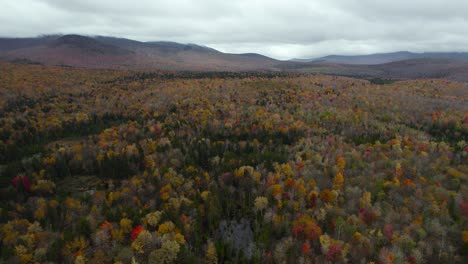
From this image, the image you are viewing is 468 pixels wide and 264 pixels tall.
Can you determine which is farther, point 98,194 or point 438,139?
point 438,139

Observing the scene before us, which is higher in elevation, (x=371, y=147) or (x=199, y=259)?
(x=371, y=147)

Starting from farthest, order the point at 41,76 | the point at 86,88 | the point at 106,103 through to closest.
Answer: the point at 41,76 < the point at 86,88 < the point at 106,103

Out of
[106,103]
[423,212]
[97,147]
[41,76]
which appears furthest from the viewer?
[41,76]

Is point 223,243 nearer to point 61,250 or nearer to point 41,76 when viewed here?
point 61,250

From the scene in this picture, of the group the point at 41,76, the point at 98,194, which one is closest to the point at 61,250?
the point at 98,194

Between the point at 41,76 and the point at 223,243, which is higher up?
the point at 41,76

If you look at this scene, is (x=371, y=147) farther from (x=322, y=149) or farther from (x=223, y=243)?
(x=223, y=243)

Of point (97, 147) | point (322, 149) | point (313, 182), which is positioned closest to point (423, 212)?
point (313, 182)

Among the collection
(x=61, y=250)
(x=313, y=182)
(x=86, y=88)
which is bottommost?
(x=61, y=250)

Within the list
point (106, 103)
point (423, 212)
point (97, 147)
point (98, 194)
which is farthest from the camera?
point (106, 103)
